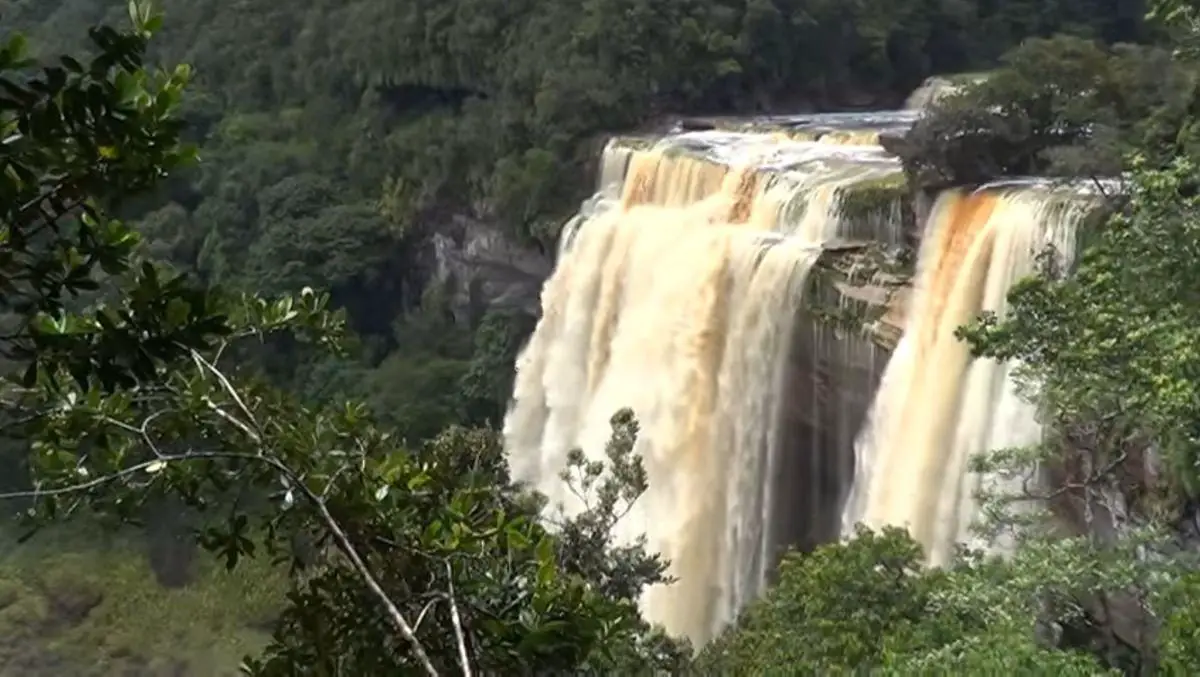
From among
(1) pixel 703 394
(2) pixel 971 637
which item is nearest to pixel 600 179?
(1) pixel 703 394

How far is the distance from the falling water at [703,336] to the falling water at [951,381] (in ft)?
5.24

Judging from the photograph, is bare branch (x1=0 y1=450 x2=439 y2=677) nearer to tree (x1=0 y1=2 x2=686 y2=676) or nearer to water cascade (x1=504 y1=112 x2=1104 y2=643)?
tree (x1=0 y1=2 x2=686 y2=676)

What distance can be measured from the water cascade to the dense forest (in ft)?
3.40

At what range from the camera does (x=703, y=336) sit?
15.4m

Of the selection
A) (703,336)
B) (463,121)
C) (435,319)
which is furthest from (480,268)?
(703,336)

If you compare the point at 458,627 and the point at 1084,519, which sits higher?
the point at 458,627

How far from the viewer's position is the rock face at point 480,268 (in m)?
22.6

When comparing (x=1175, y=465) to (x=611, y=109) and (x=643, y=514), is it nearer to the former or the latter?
(x=643, y=514)

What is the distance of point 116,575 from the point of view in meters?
20.5

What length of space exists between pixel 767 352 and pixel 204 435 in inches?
469

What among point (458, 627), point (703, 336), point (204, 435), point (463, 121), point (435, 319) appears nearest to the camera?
point (458, 627)

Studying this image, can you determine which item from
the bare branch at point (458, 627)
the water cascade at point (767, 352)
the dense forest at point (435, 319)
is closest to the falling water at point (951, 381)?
the water cascade at point (767, 352)

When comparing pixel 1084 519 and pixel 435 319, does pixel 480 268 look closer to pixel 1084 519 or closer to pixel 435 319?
pixel 435 319

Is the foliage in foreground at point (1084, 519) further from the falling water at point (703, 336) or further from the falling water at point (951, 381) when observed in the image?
the falling water at point (703, 336)
